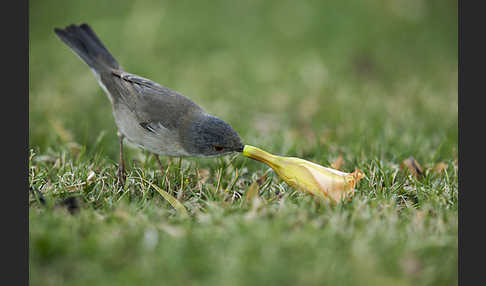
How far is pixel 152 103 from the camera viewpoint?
4363 millimetres

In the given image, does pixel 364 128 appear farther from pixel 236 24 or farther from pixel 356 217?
pixel 236 24

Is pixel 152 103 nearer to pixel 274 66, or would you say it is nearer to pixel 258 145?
pixel 258 145

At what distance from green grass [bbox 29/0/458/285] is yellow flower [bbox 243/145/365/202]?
0.36 feet

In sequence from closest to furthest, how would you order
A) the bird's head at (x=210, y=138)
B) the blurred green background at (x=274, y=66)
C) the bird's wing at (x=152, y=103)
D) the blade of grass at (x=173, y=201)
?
the blade of grass at (x=173, y=201)
the bird's head at (x=210, y=138)
the bird's wing at (x=152, y=103)
the blurred green background at (x=274, y=66)

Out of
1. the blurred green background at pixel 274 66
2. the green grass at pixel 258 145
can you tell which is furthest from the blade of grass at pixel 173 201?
the blurred green background at pixel 274 66

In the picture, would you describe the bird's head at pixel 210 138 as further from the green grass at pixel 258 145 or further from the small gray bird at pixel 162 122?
the green grass at pixel 258 145

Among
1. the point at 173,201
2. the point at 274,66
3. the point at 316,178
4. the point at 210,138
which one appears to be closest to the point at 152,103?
the point at 210,138

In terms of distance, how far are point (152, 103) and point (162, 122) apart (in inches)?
10.0

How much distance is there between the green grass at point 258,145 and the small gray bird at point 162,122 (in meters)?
0.24

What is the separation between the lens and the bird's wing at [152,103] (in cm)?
424

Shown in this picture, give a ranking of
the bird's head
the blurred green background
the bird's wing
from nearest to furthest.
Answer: the bird's head
the bird's wing
the blurred green background

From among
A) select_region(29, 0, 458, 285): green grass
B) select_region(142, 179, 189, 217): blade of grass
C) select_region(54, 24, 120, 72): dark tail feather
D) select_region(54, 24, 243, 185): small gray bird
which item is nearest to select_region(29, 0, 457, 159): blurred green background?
select_region(29, 0, 458, 285): green grass

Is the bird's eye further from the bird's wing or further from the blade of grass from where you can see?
the blade of grass

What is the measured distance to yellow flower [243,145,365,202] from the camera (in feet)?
11.4
